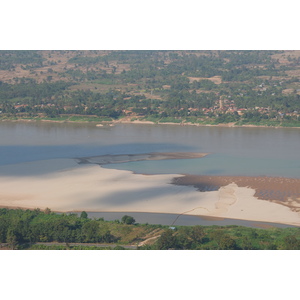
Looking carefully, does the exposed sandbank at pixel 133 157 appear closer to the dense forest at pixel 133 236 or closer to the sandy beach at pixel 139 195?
the sandy beach at pixel 139 195

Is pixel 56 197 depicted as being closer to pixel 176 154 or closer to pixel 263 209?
pixel 263 209

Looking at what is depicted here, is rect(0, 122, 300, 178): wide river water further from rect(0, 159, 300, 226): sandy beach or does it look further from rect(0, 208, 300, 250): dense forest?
rect(0, 208, 300, 250): dense forest

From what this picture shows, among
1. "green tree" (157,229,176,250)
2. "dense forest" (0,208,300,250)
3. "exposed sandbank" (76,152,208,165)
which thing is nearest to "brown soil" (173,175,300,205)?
"dense forest" (0,208,300,250)

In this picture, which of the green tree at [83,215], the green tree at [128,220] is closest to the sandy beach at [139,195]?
the green tree at [83,215]

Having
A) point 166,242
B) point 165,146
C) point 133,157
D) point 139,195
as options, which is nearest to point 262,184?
point 139,195

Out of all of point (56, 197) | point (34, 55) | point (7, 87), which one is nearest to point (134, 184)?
point (56, 197)
